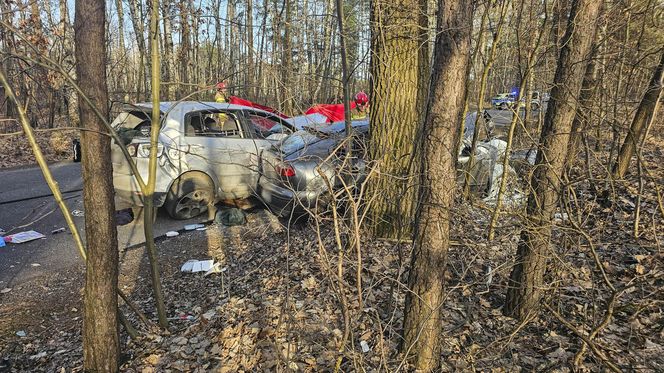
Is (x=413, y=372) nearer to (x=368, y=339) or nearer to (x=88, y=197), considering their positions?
(x=368, y=339)

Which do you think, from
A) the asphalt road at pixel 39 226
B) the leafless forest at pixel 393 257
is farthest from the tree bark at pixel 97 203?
the asphalt road at pixel 39 226

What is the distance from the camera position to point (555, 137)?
10.5ft

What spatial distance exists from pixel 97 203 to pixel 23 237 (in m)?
3.97

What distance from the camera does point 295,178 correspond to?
595cm

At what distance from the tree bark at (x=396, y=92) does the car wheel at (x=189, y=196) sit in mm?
3168

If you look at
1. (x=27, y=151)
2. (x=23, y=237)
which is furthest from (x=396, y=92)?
(x=27, y=151)

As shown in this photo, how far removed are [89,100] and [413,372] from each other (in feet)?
9.57

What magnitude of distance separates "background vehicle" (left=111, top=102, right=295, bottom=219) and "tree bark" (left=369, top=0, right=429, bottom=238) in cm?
175

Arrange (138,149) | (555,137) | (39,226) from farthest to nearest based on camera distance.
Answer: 1. (39,226)
2. (138,149)
3. (555,137)

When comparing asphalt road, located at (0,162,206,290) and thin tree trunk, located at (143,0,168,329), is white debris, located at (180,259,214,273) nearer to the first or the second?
asphalt road, located at (0,162,206,290)

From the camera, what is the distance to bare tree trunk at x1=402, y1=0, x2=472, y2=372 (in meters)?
2.50

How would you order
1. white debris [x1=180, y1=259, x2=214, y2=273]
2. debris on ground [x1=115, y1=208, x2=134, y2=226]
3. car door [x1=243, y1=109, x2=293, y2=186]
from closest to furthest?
1. white debris [x1=180, y1=259, x2=214, y2=273]
2. debris on ground [x1=115, y1=208, x2=134, y2=226]
3. car door [x1=243, y1=109, x2=293, y2=186]

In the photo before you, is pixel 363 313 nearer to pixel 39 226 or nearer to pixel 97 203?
pixel 97 203

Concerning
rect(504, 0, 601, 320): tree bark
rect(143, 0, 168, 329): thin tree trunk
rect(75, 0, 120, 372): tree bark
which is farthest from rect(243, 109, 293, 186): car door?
rect(504, 0, 601, 320): tree bark
